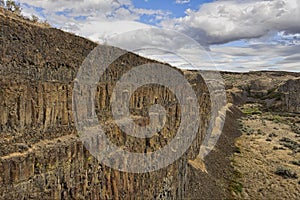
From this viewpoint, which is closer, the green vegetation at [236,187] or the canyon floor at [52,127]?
the canyon floor at [52,127]

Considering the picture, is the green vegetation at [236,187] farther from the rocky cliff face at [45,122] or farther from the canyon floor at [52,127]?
the rocky cliff face at [45,122]

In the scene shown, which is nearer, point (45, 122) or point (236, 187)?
point (45, 122)

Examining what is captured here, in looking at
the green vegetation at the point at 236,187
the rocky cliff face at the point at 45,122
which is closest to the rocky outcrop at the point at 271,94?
the green vegetation at the point at 236,187

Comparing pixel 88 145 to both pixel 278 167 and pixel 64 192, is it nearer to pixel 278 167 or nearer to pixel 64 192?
pixel 64 192

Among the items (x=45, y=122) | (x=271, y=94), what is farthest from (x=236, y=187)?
(x=271, y=94)

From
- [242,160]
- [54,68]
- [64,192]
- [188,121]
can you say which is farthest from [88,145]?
[242,160]

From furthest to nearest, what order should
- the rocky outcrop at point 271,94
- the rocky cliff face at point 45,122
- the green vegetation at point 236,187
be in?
the rocky outcrop at point 271,94 → the green vegetation at point 236,187 → the rocky cliff face at point 45,122

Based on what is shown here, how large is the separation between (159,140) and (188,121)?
5.11 metres

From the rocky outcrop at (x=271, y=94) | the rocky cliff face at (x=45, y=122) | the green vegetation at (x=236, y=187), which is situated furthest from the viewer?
the rocky outcrop at (x=271, y=94)

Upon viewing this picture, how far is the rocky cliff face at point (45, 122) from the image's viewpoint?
571cm

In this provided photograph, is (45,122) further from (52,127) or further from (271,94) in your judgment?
(271,94)

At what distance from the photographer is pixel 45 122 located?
21.7 ft

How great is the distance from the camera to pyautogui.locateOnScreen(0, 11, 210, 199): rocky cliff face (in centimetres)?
571

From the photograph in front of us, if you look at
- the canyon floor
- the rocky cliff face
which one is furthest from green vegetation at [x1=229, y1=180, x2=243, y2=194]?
the rocky cliff face
